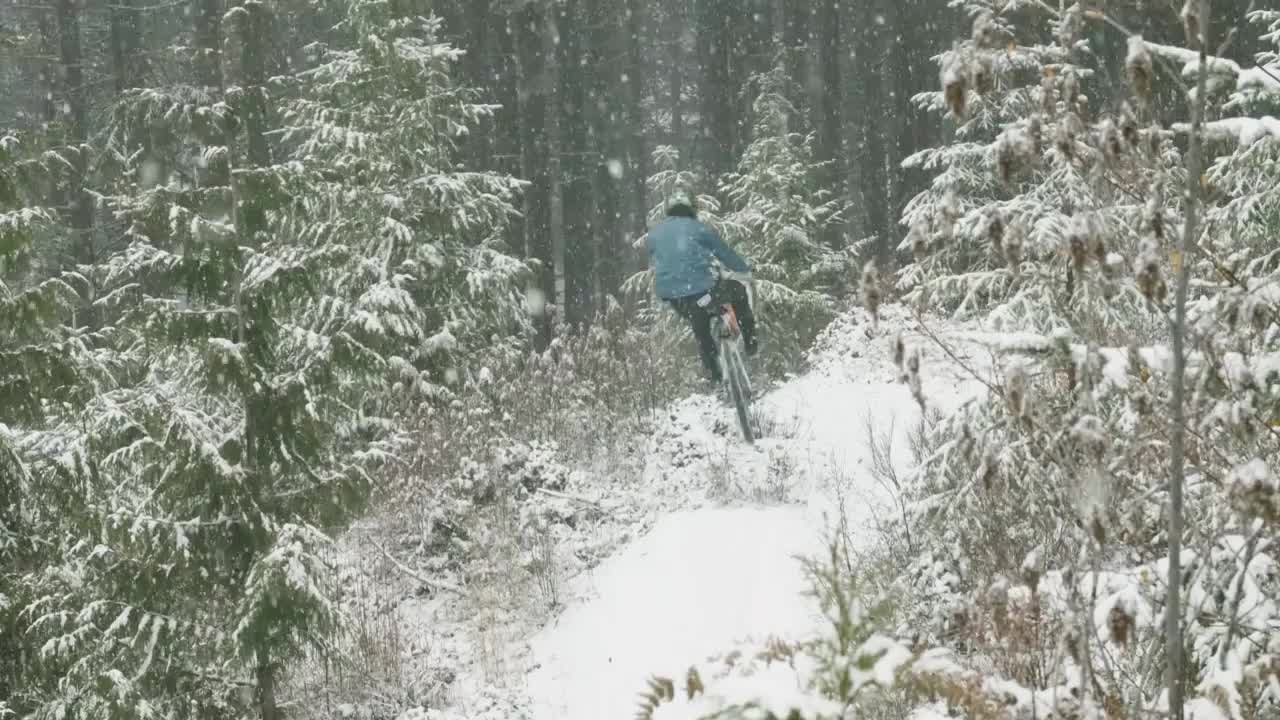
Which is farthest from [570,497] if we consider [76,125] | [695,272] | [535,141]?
[76,125]

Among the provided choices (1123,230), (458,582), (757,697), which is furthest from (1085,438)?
(458,582)

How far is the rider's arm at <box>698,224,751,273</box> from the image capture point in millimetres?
9812

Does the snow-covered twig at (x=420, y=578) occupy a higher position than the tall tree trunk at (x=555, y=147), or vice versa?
the tall tree trunk at (x=555, y=147)

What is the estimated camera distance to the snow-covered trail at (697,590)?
618 centimetres

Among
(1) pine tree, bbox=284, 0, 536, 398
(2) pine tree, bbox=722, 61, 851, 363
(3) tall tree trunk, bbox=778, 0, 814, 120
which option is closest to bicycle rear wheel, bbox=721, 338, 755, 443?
(1) pine tree, bbox=284, 0, 536, 398

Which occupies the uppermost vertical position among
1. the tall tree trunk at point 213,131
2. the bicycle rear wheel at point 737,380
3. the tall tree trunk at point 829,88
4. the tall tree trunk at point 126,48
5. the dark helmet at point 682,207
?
the tall tree trunk at point 126,48

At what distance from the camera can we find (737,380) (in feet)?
31.2

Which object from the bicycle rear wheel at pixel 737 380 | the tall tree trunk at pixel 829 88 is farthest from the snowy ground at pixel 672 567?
the tall tree trunk at pixel 829 88

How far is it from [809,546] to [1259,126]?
13.0 feet

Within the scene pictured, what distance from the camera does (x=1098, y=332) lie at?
5.00 metres

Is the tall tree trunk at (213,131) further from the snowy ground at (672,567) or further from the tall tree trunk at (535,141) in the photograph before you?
the tall tree trunk at (535,141)

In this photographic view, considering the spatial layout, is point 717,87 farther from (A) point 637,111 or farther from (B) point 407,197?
(B) point 407,197

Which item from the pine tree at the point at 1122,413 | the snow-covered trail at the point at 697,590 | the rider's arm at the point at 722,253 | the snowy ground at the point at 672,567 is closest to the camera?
the pine tree at the point at 1122,413

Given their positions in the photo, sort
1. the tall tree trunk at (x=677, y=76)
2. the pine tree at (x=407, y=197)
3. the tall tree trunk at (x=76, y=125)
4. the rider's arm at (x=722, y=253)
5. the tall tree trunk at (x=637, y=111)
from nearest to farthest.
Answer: the rider's arm at (x=722, y=253) → the pine tree at (x=407, y=197) → the tall tree trunk at (x=76, y=125) → the tall tree trunk at (x=637, y=111) → the tall tree trunk at (x=677, y=76)
